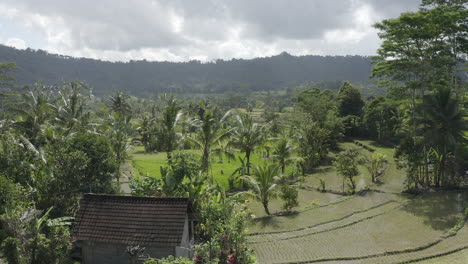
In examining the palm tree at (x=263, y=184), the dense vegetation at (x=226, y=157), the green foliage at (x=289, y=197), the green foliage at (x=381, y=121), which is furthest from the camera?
the green foliage at (x=381, y=121)

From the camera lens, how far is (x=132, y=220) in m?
11.2

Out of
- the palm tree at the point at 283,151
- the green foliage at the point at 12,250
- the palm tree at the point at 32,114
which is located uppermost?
the palm tree at the point at 32,114

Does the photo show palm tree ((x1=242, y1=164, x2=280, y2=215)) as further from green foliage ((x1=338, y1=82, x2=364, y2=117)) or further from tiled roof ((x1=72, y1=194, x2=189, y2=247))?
green foliage ((x1=338, y1=82, x2=364, y2=117))

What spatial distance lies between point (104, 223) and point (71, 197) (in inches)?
182

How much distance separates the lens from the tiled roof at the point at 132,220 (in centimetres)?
1073

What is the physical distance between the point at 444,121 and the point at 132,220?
16.4 m

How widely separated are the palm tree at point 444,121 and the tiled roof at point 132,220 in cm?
1452

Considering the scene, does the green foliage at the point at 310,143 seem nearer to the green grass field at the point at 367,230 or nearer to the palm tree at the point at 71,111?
the green grass field at the point at 367,230

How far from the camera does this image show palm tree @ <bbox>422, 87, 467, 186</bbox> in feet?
61.4

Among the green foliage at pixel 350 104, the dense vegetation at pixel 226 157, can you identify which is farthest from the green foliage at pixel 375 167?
the green foliage at pixel 350 104

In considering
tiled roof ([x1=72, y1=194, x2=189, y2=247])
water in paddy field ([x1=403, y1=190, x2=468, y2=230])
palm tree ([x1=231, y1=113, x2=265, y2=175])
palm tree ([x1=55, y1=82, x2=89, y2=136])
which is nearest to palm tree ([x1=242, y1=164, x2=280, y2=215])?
palm tree ([x1=231, y1=113, x2=265, y2=175])

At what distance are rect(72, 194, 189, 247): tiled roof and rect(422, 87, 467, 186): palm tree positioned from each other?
14523mm

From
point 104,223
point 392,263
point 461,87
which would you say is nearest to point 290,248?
point 392,263

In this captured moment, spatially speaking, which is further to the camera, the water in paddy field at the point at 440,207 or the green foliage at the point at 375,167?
the green foliage at the point at 375,167
